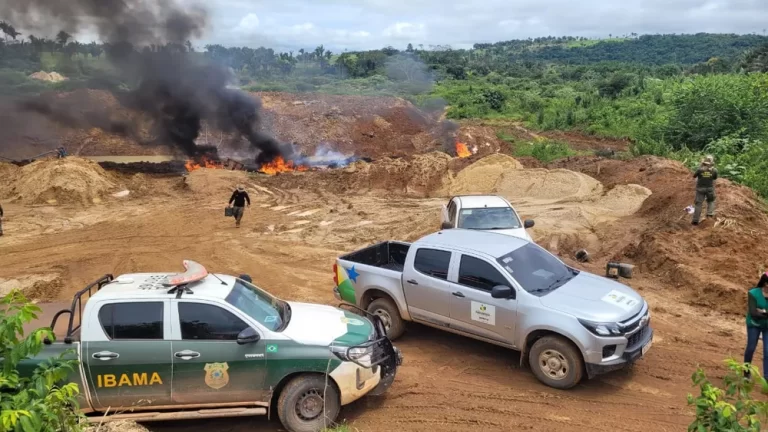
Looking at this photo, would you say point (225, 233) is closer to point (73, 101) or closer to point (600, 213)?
point (600, 213)

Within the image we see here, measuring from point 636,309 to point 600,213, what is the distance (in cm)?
1048

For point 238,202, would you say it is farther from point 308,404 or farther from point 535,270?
point 308,404

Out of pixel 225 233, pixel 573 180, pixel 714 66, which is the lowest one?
pixel 225 233

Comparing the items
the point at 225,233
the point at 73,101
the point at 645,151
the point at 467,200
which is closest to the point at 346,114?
the point at 73,101

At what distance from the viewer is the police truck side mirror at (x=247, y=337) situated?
631cm

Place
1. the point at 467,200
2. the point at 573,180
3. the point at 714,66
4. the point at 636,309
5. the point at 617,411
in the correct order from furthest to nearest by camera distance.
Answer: the point at 714,66 → the point at 573,180 → the point at 467,200 → the point at 636,309 → the point at 617,411

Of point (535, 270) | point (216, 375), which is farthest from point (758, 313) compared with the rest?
point (216, 375)

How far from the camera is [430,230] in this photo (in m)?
16.8

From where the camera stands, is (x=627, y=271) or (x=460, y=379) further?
(x=627, y=271)

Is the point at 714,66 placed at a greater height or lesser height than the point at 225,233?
greater

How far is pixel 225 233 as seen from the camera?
17.9 metres

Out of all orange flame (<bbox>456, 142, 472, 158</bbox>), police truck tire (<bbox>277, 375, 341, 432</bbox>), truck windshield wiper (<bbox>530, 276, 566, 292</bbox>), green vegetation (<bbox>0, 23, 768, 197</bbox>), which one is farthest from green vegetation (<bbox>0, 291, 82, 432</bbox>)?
orange flame (<bbox>456, 142, 472, 158</bbox>)

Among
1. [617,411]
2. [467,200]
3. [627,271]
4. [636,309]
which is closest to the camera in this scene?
[617,411]

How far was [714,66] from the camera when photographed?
63.1 metres
